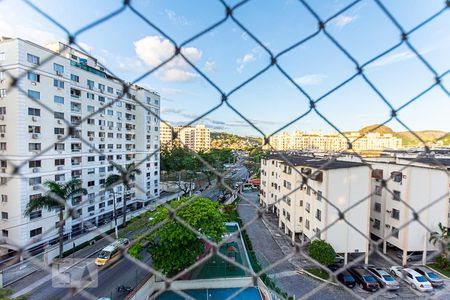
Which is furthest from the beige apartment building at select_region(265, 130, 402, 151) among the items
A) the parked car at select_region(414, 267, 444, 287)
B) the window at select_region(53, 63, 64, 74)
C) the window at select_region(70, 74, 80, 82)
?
the window at select_region(70, 74, 80, 82)

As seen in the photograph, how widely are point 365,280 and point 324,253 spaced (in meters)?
0.76

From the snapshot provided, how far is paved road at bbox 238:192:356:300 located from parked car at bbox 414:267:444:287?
1549 millimetres

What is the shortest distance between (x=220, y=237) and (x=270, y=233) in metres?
3.01

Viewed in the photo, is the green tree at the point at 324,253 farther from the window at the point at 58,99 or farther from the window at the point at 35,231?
the window at the point at 58,99

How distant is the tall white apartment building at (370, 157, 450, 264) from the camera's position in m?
4.57

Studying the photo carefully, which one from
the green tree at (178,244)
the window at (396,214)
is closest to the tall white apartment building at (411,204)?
the window at (396,214)

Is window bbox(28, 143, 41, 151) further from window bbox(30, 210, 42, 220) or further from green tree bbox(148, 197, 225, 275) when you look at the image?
green tree bbox(148, 197, 225, 275)

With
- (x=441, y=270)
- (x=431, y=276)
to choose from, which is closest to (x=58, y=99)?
(x=431, y=276)

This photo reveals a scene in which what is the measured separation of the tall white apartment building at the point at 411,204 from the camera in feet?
15.0

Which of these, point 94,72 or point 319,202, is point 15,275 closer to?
point 94,72

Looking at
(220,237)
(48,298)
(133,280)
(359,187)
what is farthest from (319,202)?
(48,298)

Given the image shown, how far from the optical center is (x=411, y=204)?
4.60 meters

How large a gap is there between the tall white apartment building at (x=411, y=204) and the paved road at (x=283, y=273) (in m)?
1.70

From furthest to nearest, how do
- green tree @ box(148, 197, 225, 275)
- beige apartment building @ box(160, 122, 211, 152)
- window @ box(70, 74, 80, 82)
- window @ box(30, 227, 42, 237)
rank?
window @ box(70, 74, 80, 82) → window @ box(30, 227, 42, 237) → green tree @ box(148, 197, 225, 275) → beige apartment building @ box(160, 122, 211, 152)
